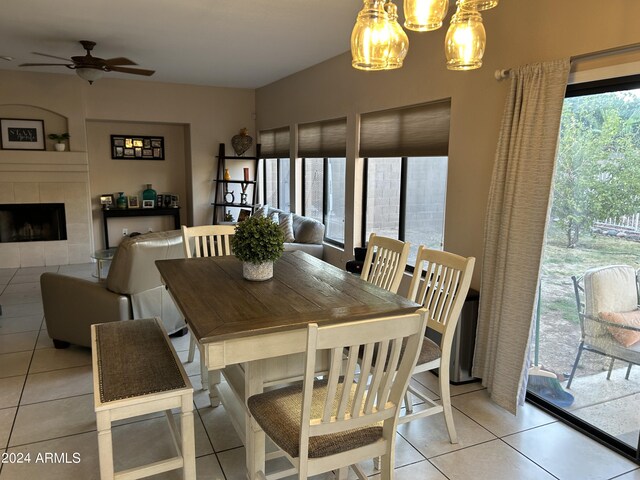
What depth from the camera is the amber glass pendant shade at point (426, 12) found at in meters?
1.67

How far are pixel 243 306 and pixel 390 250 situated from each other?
1.15 meters

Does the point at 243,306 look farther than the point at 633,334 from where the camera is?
No

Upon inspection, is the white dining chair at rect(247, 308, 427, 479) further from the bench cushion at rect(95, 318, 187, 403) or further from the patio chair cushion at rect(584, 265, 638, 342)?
the patio chair cushion at rect(584, 265, 638, 342)

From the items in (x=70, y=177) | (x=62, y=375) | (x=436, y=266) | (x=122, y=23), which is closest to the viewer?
(x=436, y=266)

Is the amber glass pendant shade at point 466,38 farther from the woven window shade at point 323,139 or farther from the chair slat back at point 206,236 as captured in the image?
the woven window shade at point 323,139

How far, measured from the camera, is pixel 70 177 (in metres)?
6.74

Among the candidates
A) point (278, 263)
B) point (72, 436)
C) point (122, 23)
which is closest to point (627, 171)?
point (278, 263)

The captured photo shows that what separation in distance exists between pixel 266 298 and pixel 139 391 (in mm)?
654

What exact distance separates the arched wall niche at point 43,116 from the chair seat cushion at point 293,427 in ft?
20.7

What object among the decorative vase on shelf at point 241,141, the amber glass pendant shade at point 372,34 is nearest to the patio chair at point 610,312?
the amber glass pendant shade at point 372,34

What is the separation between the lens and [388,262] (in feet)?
9.32

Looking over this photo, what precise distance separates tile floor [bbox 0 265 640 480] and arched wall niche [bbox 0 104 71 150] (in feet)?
14.6

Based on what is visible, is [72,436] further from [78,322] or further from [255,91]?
[255,91]

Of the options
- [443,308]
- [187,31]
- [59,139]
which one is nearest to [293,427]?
[443,308]
